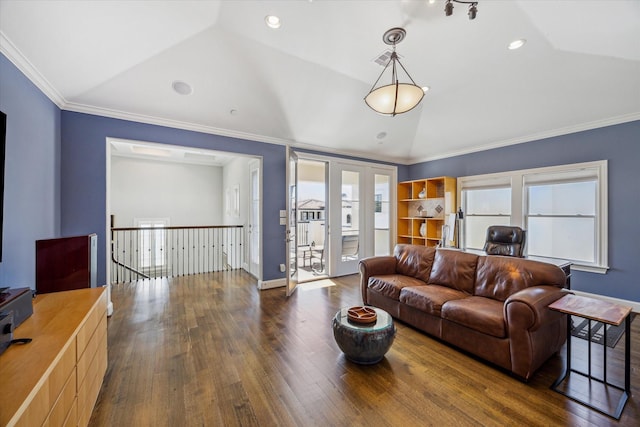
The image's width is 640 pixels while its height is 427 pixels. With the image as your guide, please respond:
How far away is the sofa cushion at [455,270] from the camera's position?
3.03 metres

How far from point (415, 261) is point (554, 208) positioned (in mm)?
2784

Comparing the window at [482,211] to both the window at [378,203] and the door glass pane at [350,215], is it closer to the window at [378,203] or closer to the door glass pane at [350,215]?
the window at [378,203]

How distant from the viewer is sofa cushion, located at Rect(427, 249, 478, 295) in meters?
3.03

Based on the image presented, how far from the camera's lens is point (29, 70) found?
2.40 meters

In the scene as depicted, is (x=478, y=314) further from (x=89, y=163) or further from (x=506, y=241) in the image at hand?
(x=89, y=163)

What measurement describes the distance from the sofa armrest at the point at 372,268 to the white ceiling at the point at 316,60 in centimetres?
247

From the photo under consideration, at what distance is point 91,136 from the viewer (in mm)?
3344

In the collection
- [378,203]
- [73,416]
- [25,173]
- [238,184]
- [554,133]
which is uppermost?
[554,133]

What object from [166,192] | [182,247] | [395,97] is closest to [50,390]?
[395,97]

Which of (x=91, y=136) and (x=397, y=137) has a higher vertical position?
(x=397, y=137)

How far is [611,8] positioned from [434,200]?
381 centimetres

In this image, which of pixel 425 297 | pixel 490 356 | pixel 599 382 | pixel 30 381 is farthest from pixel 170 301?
pixel 599 382

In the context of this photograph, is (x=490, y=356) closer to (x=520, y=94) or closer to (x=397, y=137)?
(x=520, y=94)

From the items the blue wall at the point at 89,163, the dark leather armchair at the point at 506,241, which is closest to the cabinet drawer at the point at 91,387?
the blue wall at the point at 89,163
